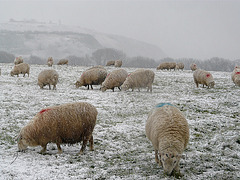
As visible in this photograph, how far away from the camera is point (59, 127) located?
6.62 metres

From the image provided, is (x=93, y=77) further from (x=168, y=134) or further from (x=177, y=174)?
(x=177, y=174)

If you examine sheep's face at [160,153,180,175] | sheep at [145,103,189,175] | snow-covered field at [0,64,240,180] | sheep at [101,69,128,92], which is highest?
sheep at [101,69,128,92]

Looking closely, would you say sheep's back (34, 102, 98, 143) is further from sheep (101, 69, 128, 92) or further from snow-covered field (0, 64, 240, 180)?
sheep (101, 69, 128, 92)

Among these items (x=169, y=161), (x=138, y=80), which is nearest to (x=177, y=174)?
(x=169, y=161)

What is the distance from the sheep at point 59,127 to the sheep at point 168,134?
6.27ft

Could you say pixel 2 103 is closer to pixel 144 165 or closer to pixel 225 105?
pixel 144 165

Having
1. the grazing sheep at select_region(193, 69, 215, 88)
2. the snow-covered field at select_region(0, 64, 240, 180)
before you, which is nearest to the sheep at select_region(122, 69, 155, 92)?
the snow-covered field at select_region(0, 64, 240, 180)

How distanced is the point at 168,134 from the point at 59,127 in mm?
3218

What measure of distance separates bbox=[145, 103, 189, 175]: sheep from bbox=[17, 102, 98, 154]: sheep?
191 centimetres

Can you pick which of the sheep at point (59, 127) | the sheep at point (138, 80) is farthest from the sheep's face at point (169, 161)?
the sheep at point (138, 80)

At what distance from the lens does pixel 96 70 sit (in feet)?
59.5

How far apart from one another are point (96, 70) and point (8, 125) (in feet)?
34.1

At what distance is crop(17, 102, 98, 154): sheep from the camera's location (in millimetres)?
6586

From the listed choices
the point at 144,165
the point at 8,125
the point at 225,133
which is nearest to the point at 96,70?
the point at 8,125
